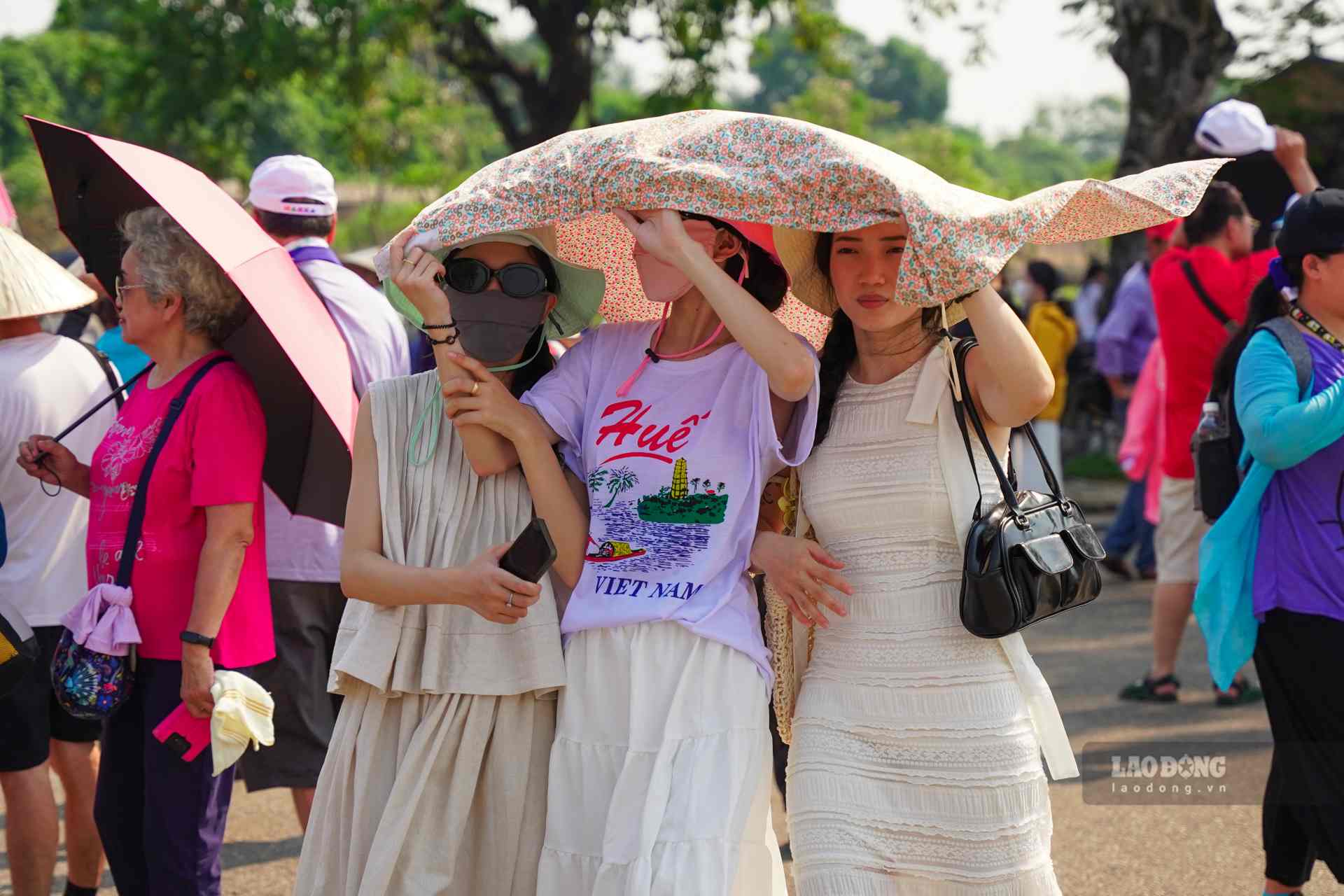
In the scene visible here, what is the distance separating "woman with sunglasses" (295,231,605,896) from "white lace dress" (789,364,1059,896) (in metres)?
0.54

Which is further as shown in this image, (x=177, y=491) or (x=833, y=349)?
(x=177, y=491)

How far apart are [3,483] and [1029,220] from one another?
3111 mm

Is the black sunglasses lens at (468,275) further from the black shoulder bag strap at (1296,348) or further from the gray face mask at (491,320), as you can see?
the black shoulder bag strap at (1296,348)

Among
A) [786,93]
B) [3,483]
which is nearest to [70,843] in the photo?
[3,483]

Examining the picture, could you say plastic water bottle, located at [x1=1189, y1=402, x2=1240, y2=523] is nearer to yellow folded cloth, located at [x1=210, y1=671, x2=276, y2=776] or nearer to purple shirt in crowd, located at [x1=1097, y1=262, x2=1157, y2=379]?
yellow folded cloth, located at [x1=210, y1=671, x2=276, y2=776]

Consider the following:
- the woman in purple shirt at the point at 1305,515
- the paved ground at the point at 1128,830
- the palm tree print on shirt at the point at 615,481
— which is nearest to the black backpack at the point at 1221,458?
the woman in purple shirt at the point at 1305,515

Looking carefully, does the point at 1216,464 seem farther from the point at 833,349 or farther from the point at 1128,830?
the point at 833,349

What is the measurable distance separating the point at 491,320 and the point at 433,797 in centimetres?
94

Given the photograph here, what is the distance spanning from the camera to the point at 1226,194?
22.0 feet

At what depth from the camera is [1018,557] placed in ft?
9.21

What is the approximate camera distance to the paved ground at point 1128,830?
486cm

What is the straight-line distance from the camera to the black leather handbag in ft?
9.18

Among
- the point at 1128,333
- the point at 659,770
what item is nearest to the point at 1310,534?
the point at 659,770

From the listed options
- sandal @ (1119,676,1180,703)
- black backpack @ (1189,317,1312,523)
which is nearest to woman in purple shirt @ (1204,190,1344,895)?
black backpack @ (1189,317,1312,523)
